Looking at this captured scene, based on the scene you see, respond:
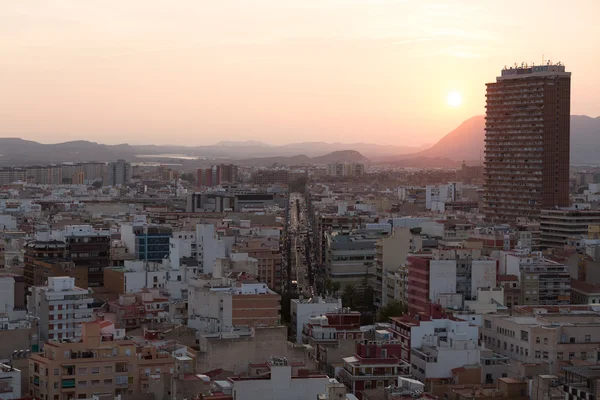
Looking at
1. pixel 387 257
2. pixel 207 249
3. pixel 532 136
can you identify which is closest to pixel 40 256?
pixel 207 249

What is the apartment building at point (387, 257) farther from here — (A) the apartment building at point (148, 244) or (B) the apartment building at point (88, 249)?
(B) the apartment building at point (88, 249)

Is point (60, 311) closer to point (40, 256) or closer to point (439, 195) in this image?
point (40, 256)

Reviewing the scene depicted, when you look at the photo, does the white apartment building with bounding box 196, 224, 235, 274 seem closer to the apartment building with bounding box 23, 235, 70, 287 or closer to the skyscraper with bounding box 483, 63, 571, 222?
the apartment building with bounding box 23, 235, 70, 287

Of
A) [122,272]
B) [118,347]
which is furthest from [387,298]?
[118,347]

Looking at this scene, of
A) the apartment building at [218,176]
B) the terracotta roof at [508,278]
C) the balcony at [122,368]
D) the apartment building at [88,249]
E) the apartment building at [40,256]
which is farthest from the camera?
the apartment building at [218,176]

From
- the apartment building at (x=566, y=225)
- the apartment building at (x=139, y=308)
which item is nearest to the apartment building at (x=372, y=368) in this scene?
the apartment building at (x=139, y=308)

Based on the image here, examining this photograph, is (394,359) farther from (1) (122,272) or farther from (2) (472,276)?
(1) (122,272)
